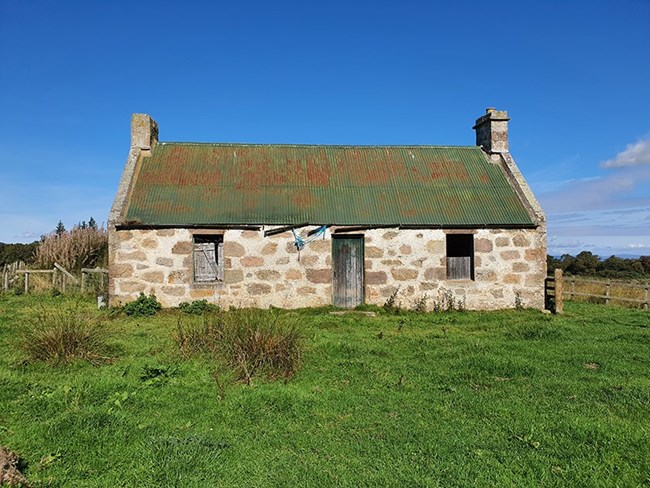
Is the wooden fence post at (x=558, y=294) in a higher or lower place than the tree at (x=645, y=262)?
lower

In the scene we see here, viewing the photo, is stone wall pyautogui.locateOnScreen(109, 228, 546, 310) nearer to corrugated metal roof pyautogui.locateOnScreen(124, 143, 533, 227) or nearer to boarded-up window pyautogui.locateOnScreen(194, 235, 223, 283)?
boarded-up window pyautogui.locateOnScreen(194, 235, 223, 283)

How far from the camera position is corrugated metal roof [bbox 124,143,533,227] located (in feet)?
46.6

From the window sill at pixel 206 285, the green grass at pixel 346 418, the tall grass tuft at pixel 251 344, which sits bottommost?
the green grass at pixel 346 418

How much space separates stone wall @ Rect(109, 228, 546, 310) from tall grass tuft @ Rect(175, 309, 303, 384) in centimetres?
544

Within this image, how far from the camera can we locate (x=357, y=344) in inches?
363

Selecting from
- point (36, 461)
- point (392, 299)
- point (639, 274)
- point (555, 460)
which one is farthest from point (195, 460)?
point (639, 274)

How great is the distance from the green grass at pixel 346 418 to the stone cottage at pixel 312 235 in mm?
4937

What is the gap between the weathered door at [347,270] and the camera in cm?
1427

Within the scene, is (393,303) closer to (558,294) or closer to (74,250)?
(558,294)

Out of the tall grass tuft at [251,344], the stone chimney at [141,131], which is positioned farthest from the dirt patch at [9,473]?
the stone chimney at [141,131]

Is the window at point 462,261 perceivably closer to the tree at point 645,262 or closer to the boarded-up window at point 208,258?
the boarded-up window at point 208,258

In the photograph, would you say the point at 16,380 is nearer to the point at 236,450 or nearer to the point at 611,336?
the point at 236,450

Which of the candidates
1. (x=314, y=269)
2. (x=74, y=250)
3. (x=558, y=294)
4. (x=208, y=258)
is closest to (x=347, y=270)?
(x=314, y=269)

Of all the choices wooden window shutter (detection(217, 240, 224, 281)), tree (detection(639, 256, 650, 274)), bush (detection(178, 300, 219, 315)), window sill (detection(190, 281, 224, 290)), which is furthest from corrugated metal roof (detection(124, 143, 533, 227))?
tree (detection(639, 256, 650, 274))
